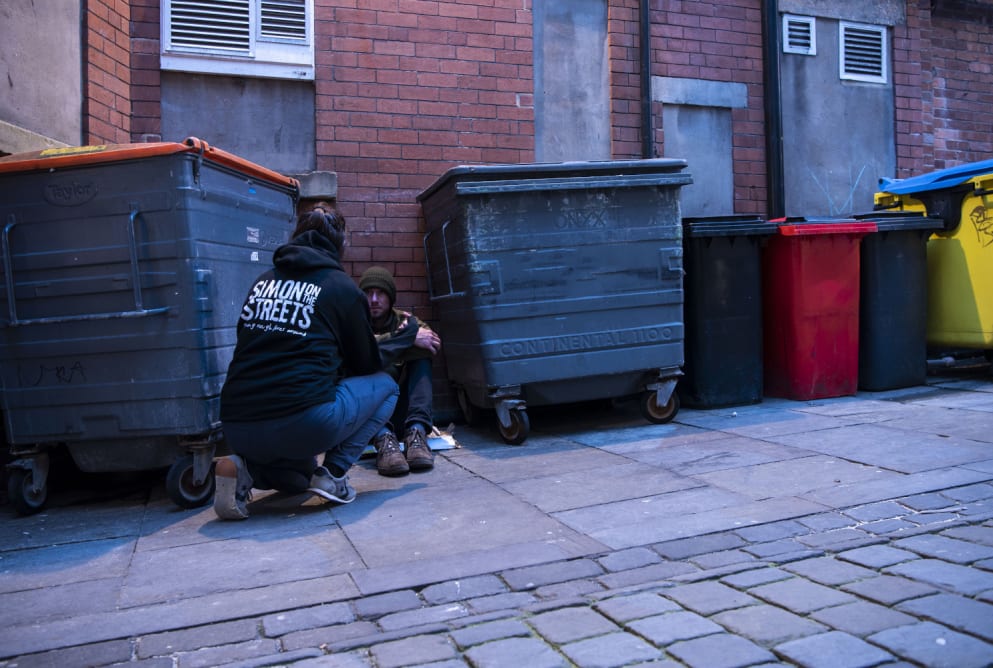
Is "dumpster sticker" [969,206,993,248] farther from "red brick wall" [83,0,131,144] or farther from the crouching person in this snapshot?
"red brick wall" [83,0,131,144]

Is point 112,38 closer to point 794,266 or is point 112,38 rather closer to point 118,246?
point 118,246

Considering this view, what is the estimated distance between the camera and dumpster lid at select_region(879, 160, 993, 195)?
6.07 m

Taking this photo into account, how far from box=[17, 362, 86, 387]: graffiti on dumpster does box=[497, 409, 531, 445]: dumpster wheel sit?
2306mm

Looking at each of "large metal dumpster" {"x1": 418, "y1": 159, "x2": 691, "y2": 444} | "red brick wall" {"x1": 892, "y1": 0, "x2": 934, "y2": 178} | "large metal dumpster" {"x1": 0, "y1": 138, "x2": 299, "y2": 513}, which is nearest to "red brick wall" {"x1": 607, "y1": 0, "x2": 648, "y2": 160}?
"large metal dumpster" {"x1": 418, "y1": 159, "x2": 691, "y2": 444}

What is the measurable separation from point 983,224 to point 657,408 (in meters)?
2.91

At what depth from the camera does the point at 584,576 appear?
2.72 metres

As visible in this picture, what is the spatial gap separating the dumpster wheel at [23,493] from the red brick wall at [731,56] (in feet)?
16.9

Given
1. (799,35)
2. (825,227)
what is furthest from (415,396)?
(799,35)

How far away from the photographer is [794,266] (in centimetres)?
561

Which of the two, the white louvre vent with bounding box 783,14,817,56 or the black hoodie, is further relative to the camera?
the white louvre vent with bounding box 783,14,817,56

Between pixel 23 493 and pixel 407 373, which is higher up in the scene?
pixel 407 373

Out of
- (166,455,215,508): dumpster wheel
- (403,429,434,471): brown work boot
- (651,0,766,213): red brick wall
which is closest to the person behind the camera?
(166,455,215,508): dumpster wheel

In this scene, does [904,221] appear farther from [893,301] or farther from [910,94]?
[910,94]

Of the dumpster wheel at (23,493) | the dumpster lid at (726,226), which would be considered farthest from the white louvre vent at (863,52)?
the dumpster wheel at (23,493)
